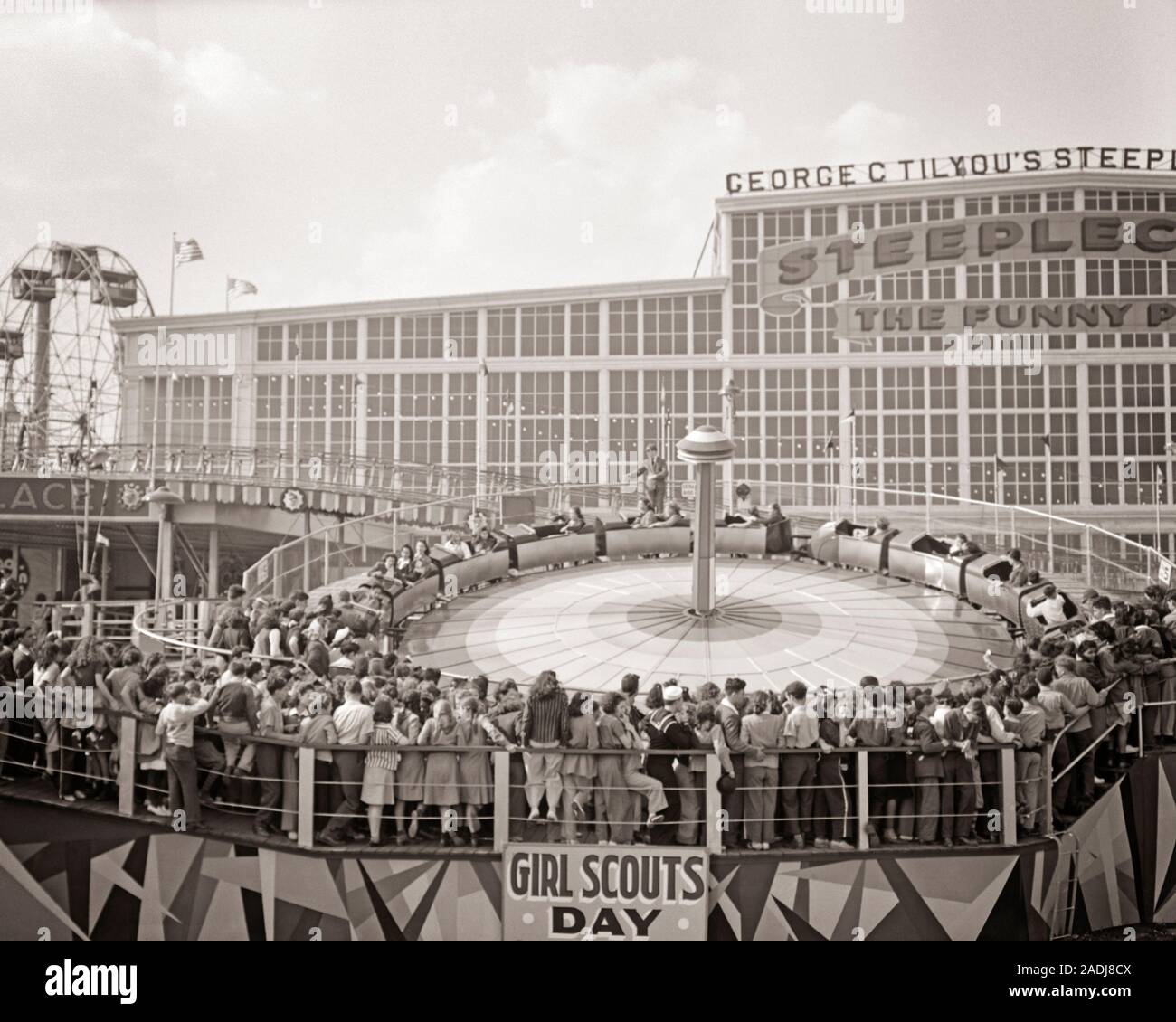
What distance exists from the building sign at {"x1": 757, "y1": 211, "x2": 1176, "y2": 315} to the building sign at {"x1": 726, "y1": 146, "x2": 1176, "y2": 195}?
1.81 meters

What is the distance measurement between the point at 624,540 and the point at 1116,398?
21771mm

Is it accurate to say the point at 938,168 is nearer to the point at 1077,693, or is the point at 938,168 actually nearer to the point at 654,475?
the point at 654,475

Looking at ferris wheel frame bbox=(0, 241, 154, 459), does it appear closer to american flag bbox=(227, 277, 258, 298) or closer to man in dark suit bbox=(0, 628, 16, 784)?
american flag bbox=(227, 277, 258, 298)

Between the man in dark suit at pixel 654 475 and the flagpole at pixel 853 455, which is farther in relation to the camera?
the flagpole at pixel 853 455

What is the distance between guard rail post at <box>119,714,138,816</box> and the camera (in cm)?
1177

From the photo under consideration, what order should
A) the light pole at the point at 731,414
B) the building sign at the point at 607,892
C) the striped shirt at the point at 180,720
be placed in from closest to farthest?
the building sign at the point at 607,892 → the striped shirt at the point at 180,720 → the light pole at the point at 731,414

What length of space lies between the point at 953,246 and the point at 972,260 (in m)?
0.83

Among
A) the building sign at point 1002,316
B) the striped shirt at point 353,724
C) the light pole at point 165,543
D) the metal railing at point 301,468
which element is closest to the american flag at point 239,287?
the metal railing at point 301,468

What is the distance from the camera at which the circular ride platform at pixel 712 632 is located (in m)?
16.0

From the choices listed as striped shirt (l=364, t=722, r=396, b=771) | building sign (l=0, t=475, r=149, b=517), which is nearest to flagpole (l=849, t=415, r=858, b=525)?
building sign (l=0, t=475, r=149, b=517)

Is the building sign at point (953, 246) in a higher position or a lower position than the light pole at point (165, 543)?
higher

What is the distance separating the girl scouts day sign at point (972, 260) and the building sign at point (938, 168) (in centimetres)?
190

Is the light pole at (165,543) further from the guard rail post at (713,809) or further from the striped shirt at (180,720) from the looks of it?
the guard rail post at (713,809)

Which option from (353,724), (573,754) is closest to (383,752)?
(353,724)
